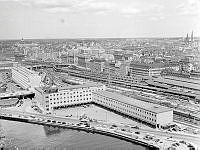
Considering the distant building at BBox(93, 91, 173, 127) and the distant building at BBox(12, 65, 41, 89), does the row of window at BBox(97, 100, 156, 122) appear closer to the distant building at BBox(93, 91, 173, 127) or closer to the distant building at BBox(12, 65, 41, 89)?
the distant building at BBox(93, 91, 173, 127)

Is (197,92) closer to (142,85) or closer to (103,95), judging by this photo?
(142,85)

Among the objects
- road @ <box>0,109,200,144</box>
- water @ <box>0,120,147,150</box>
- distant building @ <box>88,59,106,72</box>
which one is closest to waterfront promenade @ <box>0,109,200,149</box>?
road @ <box>0,109,200,144</box>

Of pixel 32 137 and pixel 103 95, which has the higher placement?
pixel 103 95

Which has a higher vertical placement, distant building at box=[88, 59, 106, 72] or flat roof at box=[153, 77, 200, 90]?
distant building at box=[88, 59, 106, 72]

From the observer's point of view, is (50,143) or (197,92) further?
(197,92)

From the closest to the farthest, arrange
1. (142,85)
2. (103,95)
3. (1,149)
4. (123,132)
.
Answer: (1,149) < (123,132) < (103,95) < (142,85)

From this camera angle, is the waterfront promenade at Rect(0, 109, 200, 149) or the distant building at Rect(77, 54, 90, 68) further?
the distant building at Rect(77, 54, 90, 68)

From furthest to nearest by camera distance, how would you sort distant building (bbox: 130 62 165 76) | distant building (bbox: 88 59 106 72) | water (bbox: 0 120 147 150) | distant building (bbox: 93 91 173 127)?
distant building (bbox: 88 59 106 72) → distant building (bbox: 130 62 165 76) → distant building (bbox: 93 91 173 127) → water (bbox: 0 120 147 150)

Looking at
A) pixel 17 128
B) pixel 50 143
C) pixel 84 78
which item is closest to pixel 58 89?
pixel 17 128
